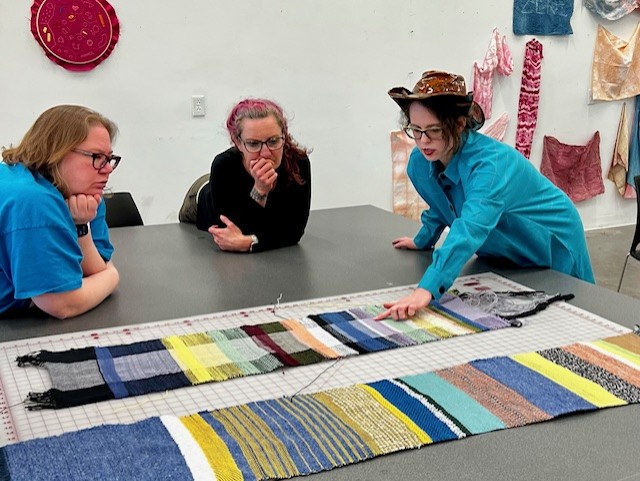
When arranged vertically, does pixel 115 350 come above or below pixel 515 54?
below

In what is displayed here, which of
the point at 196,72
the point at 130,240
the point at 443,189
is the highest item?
the point at 196,72

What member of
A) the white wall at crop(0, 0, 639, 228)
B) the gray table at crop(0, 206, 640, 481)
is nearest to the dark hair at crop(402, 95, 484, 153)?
the gray table at crop(0, 206, 640, 481)

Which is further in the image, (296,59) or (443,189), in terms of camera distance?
(296,59)

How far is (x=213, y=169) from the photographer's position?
88.3 inches

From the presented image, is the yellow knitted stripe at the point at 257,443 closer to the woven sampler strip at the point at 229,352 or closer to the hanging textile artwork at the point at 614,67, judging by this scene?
the woven sampler strip at the point at 229,352

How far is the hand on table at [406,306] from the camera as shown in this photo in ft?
4.92

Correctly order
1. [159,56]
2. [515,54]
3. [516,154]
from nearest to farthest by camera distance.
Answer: [516,154] < [159,56] < [515,54]

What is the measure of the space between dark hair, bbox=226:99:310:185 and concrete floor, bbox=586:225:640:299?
2363 mm

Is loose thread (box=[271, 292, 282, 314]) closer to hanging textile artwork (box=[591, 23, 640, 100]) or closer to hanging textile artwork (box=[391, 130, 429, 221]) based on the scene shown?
hanging textile artwork (box=[391, 130, 429, 221])

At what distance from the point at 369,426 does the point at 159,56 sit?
2877 millimetres

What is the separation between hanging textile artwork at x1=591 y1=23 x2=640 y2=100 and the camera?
4809 millimetres

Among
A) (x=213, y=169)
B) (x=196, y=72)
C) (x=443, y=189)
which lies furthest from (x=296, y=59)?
(x=443, y=189)

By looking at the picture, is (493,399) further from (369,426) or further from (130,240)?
(130,240)

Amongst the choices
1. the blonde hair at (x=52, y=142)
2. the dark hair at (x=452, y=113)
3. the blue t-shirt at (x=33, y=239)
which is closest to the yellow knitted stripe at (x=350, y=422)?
the blue t-shirt at (x=33, y=239)
